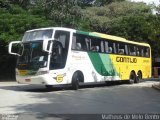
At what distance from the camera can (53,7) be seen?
36719 mm

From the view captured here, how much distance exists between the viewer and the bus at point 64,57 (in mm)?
19719

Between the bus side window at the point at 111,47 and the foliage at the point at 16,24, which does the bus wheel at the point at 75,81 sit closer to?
the bus side window at the point at 111,47

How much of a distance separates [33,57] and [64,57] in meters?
1.64

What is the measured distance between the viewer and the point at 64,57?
806 inches

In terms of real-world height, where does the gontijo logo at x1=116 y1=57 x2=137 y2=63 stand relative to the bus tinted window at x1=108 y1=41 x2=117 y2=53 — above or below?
below

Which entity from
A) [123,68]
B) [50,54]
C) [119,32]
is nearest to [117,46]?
[123,68]

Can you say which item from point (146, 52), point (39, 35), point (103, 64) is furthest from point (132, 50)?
point (39, 35)

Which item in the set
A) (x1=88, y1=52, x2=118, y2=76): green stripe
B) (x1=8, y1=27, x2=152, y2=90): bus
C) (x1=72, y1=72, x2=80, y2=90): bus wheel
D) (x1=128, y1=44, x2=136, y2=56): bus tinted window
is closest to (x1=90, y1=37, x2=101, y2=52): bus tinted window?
(x1=8, y1=27, x2=152, y2=90): bus

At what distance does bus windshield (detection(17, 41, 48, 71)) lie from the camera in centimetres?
1970

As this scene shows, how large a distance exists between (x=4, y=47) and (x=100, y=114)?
24274 millimetres

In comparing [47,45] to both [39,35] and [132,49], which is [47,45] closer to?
[39,35]

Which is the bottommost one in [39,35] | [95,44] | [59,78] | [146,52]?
[59,78]

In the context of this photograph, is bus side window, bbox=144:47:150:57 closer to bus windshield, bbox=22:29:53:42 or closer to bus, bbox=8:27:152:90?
bus, bbox=8:27:152:90

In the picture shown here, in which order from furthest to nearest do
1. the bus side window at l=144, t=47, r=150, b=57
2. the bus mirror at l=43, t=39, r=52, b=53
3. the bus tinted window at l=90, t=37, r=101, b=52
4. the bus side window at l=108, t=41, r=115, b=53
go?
the bus side window at l=144, t=47, r=150, b=57 → the bus side window at l=108, t=41, r=115, b=53 → the bus tinted window at l=90, t=37, r=101, b=52 → the bus mirror at l=43, t=39, r=52, b=53
